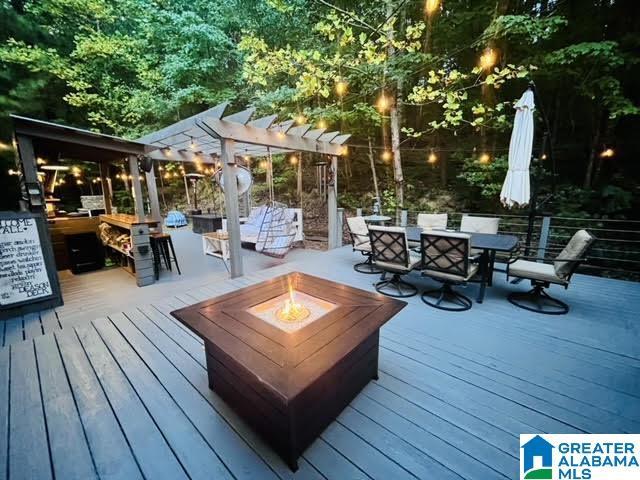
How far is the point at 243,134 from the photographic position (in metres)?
3.98

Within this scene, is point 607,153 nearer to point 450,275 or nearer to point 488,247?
point 488,247

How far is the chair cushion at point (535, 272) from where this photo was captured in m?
2.88

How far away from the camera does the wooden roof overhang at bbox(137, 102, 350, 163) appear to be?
3617 millimetres

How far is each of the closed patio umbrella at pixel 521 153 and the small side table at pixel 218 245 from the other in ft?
16.5

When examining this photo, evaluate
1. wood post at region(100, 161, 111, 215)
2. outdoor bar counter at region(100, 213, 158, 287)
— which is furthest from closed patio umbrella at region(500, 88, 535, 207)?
wood post at region(100, 161, 111, 215)

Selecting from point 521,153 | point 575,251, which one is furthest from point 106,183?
point 575,251

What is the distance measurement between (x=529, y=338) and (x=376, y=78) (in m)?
6.06

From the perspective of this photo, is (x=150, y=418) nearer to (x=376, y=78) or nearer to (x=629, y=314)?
(x=629, y=314)

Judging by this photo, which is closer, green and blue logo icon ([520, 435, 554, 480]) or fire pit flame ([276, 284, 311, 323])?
green and blue logo icon ([520, 435, 554, 480])

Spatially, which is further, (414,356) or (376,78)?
(376,78)

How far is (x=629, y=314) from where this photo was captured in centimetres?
281

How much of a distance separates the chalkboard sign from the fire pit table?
3.02 meters

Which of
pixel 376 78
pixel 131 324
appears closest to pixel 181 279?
pixel 131 324

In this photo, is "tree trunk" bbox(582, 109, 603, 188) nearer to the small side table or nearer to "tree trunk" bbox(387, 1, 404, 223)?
"tree trunk" bbox(387, 1, 404, 223)
